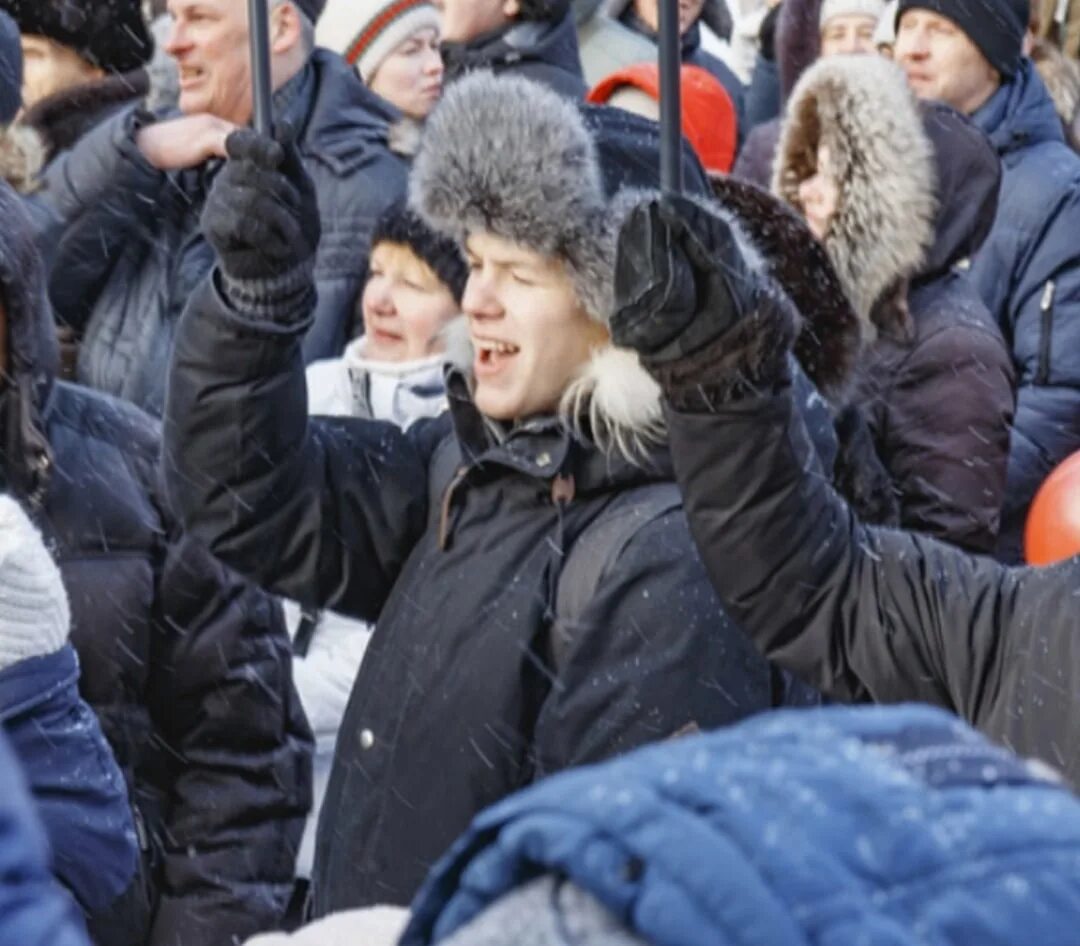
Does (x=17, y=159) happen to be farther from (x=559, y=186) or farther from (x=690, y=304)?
(x=690, y=304)

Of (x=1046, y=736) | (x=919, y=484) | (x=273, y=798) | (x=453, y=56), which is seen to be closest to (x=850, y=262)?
(x=919, y=484)

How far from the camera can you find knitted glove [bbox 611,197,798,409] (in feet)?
8.09

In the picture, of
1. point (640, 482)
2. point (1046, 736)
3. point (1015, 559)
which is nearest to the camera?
point (1046, 736)

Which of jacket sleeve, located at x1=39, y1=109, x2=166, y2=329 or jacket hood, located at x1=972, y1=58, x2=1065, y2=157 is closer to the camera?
jacket sleeve, located at x1=39, y1=109, x2=166, y2=329

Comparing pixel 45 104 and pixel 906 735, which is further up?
pixel 906 735

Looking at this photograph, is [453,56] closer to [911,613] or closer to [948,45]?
[948,45]

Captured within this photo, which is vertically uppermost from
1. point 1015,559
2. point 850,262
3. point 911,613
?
point 911,613

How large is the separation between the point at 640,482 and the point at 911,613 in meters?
0.49

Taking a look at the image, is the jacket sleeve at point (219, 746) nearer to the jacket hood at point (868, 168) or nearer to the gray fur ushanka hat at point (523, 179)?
the gray fur ushanka hat at point (523, 179)

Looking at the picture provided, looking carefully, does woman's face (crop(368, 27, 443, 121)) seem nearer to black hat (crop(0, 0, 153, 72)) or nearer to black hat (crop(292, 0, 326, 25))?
black hat (crop(292, 0, 326, 25))

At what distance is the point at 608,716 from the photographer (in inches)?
108

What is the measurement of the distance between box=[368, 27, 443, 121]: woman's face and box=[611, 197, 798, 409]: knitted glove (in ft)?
11.8

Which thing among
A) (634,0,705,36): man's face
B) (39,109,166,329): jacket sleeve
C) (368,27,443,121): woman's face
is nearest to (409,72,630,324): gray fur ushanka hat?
(39,109,166,329): jacket sleeve

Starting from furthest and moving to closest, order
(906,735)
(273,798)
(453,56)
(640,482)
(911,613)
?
1. (453,56)
2. (273,798)
3. (640,482)
4. (911,613)
5. (906,735)
